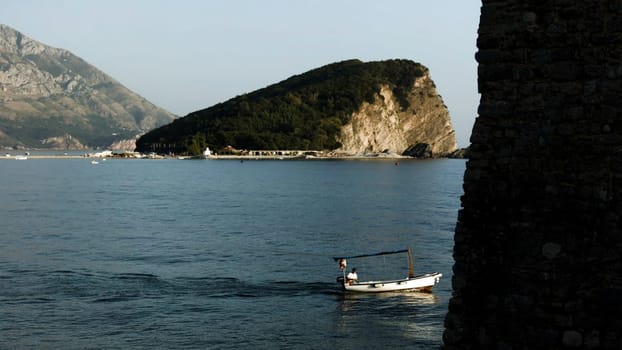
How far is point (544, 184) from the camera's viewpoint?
754 cm

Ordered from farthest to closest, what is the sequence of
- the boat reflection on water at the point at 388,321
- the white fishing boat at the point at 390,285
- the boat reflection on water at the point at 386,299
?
the white fishing boat at the point at 390,285
the boat reflection on water at the point at 386,299
the boat reflection on water at the point at 388,321

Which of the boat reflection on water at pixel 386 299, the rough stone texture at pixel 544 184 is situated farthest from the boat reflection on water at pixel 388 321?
the rough stone texture at pixel 544 184

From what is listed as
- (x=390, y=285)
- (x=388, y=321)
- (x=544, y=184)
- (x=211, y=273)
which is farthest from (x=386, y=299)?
(x=544, y=184)

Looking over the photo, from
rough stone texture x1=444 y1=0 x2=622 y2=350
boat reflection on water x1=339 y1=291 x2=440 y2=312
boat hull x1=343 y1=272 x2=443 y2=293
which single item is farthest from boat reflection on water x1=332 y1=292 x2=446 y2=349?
rough stone texture x1=444 y1=0 x2=622 y2=350

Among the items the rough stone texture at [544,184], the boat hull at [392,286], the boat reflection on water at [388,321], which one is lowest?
the boat reflection on water at [388,321]

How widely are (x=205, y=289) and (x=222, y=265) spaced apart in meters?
7.04

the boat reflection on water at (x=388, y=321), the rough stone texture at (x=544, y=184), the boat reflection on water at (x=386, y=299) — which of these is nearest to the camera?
the rough stone texture at (x=544, y=184)

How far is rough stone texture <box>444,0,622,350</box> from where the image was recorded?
7309 millimetres

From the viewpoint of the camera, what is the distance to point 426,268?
4256 centimetres

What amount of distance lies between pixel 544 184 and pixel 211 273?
115ft

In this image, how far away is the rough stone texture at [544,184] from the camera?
288 inches

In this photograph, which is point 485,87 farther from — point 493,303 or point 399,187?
point 399,187

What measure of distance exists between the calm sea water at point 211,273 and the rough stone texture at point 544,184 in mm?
19279

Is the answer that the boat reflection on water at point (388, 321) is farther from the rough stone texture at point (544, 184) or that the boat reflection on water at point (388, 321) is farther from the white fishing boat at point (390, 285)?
the rough stone texture at point (544, 184)
